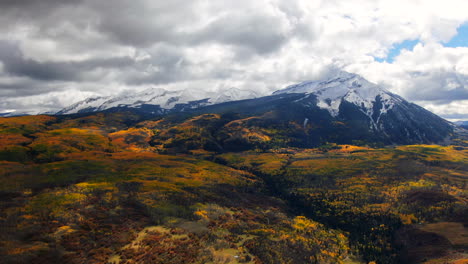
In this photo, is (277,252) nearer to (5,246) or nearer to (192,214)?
(192,214)

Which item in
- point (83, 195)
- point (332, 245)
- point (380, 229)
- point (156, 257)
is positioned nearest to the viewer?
point (156, 257)

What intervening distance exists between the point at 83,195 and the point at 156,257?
91562 millimetres

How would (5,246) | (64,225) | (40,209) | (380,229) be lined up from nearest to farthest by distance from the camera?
(5,246)
(64,225)
(40,209)
(380,229)

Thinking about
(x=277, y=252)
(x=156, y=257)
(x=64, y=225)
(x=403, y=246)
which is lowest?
(x=403, y=246)

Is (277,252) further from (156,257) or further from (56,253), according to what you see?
(56,253)

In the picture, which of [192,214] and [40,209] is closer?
[40,209]

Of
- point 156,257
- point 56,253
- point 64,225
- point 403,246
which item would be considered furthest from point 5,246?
point 403,246

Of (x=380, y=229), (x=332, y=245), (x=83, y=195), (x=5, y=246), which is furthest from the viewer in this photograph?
(x=380, y=229)

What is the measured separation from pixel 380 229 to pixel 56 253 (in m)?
196

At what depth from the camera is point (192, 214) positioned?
17450cm

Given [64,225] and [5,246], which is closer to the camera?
[5,246]

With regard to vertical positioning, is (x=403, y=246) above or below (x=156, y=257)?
below

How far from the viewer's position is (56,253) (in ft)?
362

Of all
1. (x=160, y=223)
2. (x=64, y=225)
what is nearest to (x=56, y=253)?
(x=64, y=225)
